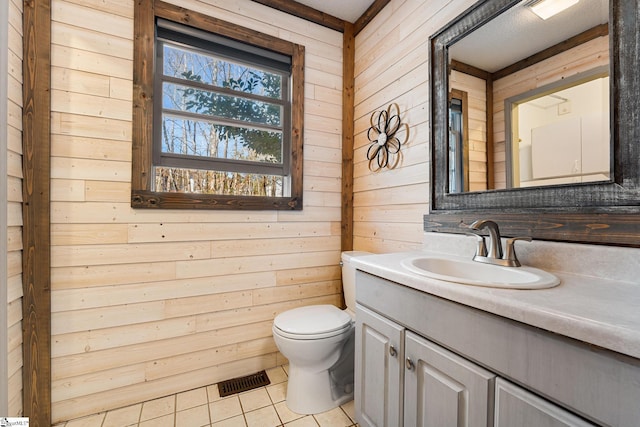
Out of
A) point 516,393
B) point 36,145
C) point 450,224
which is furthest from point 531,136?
point 36,145

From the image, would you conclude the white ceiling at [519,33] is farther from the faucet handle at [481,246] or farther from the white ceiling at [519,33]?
the faucet handle at [481,246]

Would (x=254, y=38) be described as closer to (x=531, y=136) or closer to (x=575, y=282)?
(x=531, y=136)

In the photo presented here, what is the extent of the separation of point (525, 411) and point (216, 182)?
1.80 m

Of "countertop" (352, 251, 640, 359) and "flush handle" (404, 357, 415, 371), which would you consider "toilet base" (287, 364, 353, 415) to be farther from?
"countertop" (352, 251, 640, 359)

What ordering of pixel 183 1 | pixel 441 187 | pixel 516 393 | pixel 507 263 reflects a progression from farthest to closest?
pixel 183 1 → pixel 441 187 → pixel 507 263 → pixel 516 393

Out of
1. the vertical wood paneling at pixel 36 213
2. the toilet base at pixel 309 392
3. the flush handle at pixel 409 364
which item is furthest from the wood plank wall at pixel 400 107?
the vertical wood paneling at pixel 36 213

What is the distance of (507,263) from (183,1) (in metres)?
2.19

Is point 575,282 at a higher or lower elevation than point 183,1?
lower

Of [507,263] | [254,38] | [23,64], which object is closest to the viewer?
[507,263]

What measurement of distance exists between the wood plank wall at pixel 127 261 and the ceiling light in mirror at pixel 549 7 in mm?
1429

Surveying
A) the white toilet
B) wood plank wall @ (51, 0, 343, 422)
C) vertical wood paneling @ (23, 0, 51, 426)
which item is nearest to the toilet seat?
the white toilet

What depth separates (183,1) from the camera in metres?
1.67

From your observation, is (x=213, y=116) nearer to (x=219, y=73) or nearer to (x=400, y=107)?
(x=219, y=73)

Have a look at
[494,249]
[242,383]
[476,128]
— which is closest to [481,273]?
[494,249]
